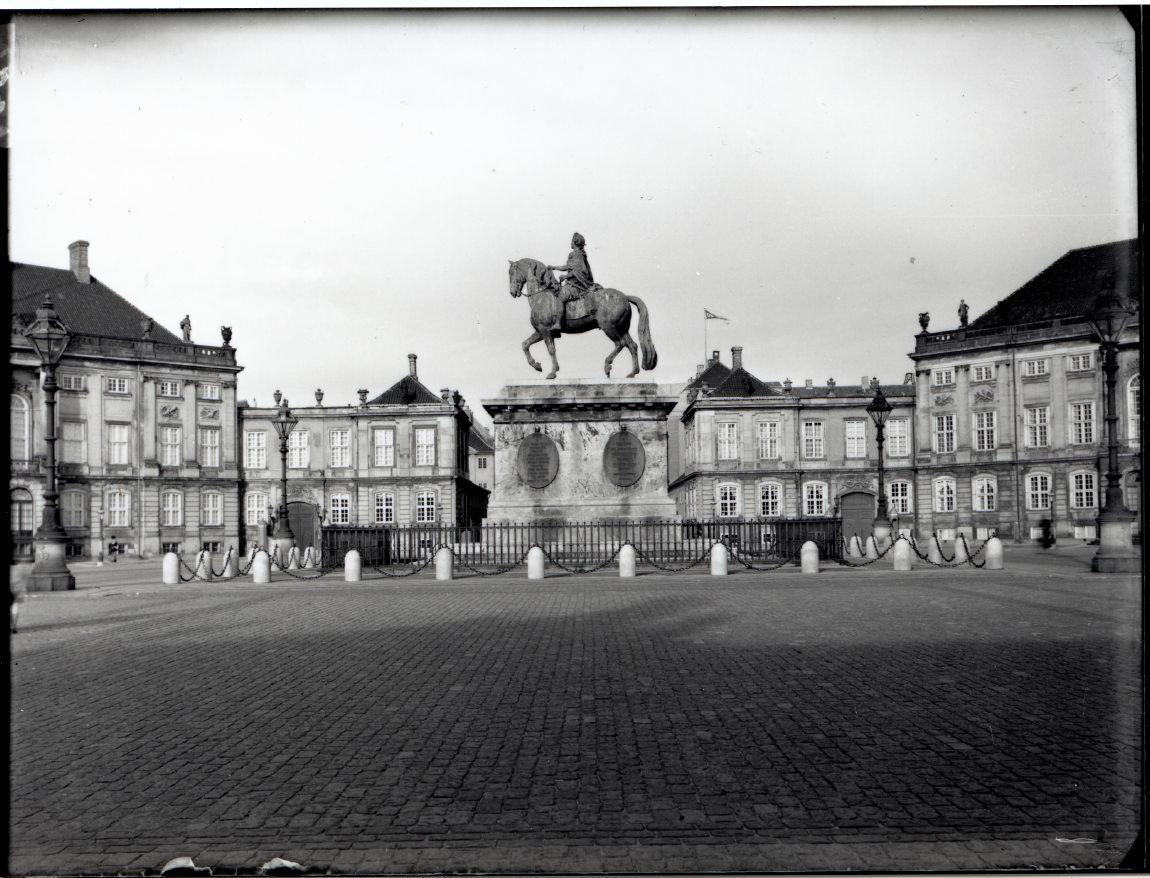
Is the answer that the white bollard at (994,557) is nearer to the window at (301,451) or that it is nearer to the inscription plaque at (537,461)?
the inscription plaque at (537,461)

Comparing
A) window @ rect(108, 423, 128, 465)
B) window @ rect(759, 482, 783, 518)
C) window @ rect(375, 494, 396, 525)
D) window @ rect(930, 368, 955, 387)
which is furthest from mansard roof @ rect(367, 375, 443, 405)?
window @ rect(930, 368, 955, 387)

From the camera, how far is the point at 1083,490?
4522cm

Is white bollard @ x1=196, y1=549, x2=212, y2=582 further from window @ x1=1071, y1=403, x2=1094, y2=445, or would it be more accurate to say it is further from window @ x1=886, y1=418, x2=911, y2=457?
window @ x1=886, y1=418, x2=911, y2=457

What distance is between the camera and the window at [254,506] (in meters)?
57.5

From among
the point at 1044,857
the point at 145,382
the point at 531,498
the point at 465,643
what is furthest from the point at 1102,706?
the point at 145,382

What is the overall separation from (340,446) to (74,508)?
18351mm

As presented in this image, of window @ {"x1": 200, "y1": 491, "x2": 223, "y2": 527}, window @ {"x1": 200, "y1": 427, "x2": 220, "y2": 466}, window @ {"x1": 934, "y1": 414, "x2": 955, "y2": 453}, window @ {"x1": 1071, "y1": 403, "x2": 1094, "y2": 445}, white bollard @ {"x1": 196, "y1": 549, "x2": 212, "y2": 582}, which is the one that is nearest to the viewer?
white bollard @ {"x1": 196, "y1": 549, "x2": 212, "y2": 582}

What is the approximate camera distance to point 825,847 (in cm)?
404

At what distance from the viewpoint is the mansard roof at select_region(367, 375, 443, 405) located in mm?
64000

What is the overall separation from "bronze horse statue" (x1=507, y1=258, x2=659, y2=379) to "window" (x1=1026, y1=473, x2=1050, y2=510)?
115ft

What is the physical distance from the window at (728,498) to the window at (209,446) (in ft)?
103

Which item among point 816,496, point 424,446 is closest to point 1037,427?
point 816,496

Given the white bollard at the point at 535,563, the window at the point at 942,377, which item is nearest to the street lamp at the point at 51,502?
the white bollard at the point at 535,563

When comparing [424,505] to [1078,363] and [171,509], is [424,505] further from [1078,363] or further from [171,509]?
[1078,363]
